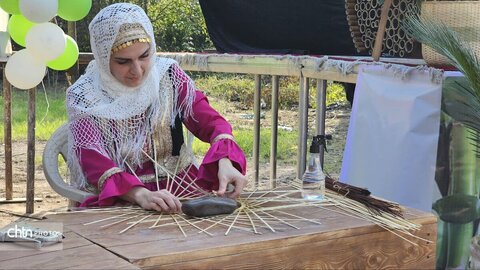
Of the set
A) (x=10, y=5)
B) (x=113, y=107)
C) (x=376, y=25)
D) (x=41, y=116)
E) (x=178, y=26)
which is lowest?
(x=41, y=116)

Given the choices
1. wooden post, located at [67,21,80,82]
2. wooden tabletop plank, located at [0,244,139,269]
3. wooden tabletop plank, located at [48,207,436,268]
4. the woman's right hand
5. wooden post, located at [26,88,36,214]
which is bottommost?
wooden post, located at [26,88,36,214]

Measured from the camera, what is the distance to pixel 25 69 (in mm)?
3936

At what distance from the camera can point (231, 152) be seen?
7.52 ft

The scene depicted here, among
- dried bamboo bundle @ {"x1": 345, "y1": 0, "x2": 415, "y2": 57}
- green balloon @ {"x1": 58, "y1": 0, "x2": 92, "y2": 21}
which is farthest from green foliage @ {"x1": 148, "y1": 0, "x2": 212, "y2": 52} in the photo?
dried bamboo bundle @ {"x1": 345, "y1": 0, "x2": 415, "y2": 57}

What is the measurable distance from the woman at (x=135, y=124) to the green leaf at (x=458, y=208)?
991 mm

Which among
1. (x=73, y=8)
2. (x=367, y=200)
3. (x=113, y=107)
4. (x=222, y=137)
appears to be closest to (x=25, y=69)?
(x=73, y=8)

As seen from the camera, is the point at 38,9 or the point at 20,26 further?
the point at 20,26

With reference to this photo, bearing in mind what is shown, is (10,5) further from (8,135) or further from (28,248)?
(28,248)

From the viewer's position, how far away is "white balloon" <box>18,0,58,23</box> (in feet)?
12.2

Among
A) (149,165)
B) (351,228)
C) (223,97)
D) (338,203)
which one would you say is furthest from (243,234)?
(223,97)

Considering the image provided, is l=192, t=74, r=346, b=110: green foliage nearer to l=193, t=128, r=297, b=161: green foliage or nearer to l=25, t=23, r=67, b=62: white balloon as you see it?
l=193, t=128, r=297, b=161: green foliage

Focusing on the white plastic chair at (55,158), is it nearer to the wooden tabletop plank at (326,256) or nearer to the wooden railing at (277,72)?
the wooden railing at (277,72)

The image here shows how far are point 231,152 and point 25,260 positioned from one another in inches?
39.4

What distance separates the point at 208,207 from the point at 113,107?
722 millimetres
